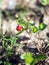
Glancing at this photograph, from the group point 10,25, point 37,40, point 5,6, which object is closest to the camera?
point 37,40

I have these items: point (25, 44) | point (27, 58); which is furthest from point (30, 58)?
point (25, 44)

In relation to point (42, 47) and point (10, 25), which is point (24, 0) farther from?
point (42, 47)

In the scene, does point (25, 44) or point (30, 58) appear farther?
point (25, 44)

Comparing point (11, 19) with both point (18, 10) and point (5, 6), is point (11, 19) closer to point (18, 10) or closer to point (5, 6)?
point (18, 10)

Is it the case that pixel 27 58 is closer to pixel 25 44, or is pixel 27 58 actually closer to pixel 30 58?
pixel 30 58

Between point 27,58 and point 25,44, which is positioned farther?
point 25,44

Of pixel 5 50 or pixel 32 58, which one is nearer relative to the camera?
pixel 32 58

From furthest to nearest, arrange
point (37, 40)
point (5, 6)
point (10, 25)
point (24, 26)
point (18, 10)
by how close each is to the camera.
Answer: point (5, 6)
point (18, 10)
point (10, 25)
point (37, 40)
point (24, 26)

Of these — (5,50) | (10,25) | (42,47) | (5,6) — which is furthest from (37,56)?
(5,6)

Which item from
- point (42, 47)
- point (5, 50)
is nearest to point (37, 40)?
point (42, 47)

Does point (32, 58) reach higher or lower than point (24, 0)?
lower
